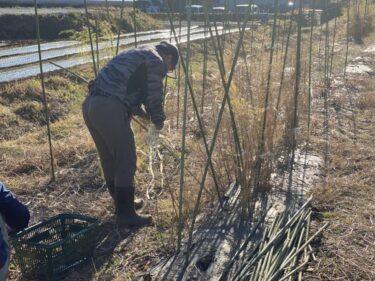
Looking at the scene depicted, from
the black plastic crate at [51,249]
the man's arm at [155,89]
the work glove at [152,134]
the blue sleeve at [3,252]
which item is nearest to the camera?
the blue sleeve at [3,252]

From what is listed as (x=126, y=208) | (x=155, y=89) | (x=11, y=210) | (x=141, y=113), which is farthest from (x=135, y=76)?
(x=11, y=210)

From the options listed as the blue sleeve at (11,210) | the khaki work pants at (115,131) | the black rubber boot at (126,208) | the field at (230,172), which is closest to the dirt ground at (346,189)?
the field at (230,172)

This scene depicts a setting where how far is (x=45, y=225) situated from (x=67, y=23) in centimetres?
1134

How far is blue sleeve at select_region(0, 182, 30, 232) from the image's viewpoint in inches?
77.3

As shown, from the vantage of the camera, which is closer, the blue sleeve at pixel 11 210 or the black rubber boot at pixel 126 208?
the blue sleeve at pixel 11 210

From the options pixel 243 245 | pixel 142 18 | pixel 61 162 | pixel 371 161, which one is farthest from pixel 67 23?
pixel 243 245

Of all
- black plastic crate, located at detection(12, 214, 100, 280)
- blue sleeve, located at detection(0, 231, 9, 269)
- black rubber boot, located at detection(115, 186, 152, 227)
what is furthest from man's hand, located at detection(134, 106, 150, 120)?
blue sleeve, located at detection(0, 231, 9, 269)

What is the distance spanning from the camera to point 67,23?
13398mm

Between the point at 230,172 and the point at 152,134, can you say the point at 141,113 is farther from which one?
the point at 230,172

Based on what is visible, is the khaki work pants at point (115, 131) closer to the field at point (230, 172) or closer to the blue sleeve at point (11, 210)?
the field at point (230, 172)

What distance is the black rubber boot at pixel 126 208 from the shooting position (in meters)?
3.22

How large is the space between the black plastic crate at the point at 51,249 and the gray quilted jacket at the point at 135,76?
80cm

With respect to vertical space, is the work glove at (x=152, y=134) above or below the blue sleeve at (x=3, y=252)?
above

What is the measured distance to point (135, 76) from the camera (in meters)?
3.09
